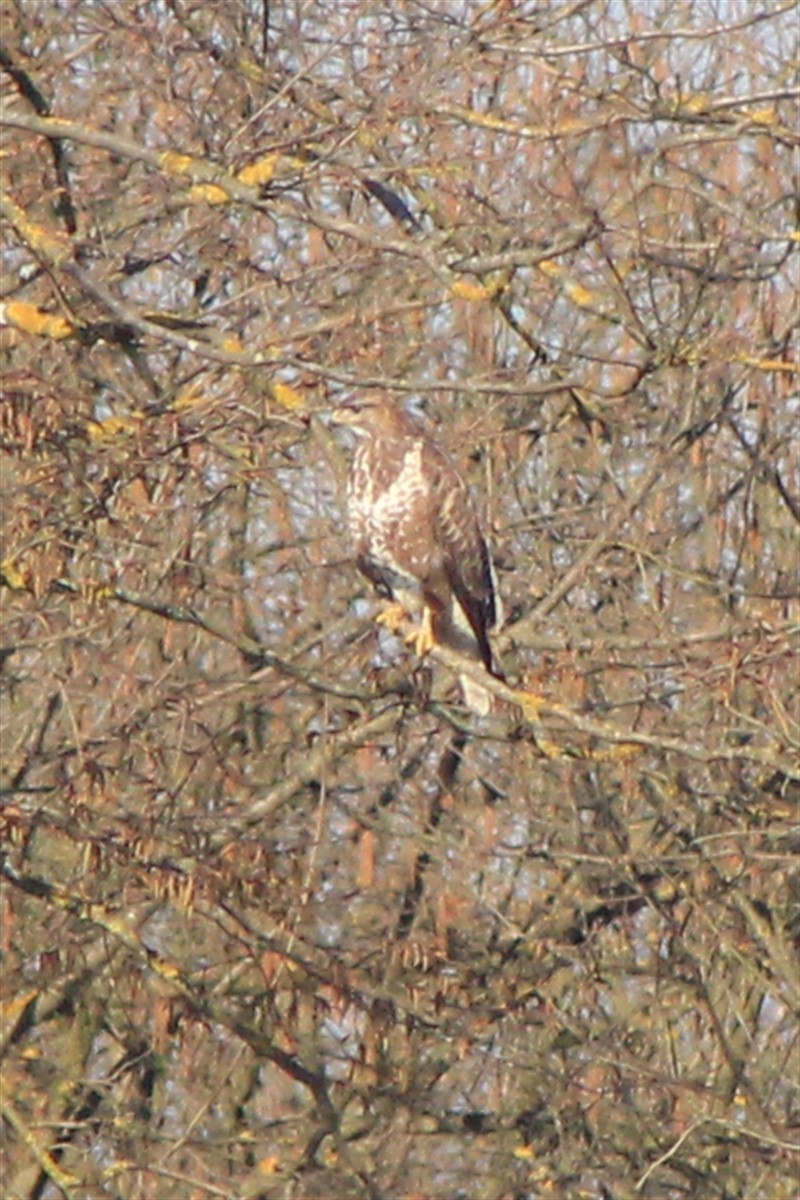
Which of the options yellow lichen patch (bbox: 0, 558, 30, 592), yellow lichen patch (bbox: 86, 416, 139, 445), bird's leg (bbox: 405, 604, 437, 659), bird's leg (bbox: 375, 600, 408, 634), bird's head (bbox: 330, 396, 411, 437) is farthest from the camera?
bird's head (bbox: 330, 396, 411, 437)

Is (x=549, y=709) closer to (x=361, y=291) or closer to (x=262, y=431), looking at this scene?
(x=262, y=431)

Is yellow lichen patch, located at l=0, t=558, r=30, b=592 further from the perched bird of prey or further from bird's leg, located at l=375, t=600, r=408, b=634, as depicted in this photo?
the perched bird of prey

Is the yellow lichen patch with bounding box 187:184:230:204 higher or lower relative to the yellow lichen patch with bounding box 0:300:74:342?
higher

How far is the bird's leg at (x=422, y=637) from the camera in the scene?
597cm

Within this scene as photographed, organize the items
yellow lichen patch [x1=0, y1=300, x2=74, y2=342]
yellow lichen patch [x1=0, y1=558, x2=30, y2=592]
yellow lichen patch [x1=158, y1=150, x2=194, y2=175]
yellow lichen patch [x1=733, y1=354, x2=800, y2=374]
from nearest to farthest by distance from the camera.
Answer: yellow lichen patch [x1=158, y1=150, x2=194, y2=175] → yellow lichen patch [x1=0, y1=300, x2=74, y2=342] → yellow lichen patch [x1=0, y1=558, x2=30, y2=592] → yellow lichen patch [x1=733, y1=354, x2=800, y2=374]

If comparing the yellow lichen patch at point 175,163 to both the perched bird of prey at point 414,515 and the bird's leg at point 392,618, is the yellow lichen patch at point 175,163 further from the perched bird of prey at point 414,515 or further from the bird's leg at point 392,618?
the perched bird of prey at point 414,515

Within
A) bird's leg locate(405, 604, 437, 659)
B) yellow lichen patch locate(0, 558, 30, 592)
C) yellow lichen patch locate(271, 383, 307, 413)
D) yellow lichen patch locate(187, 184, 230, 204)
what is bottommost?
yellow lichen patch locate(0, 558, 30, 592)

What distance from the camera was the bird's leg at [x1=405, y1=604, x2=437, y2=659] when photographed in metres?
5.97

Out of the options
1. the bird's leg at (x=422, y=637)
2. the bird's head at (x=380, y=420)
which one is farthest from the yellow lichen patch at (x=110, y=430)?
the bird's head at (x=380, y=420)

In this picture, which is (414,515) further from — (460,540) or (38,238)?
(38,238)

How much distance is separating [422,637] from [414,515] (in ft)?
1.88

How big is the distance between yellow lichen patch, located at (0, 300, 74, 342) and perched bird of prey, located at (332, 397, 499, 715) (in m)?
2.04

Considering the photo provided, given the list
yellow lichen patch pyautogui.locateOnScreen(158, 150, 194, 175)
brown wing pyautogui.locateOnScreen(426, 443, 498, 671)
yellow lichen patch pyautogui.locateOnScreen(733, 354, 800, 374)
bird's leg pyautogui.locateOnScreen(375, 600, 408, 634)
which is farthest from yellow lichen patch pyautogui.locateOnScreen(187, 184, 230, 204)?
brown wing pyautogui.locateOnScreen(426, 443, 498, 671)

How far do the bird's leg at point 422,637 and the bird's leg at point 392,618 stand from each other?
5 centimetres
